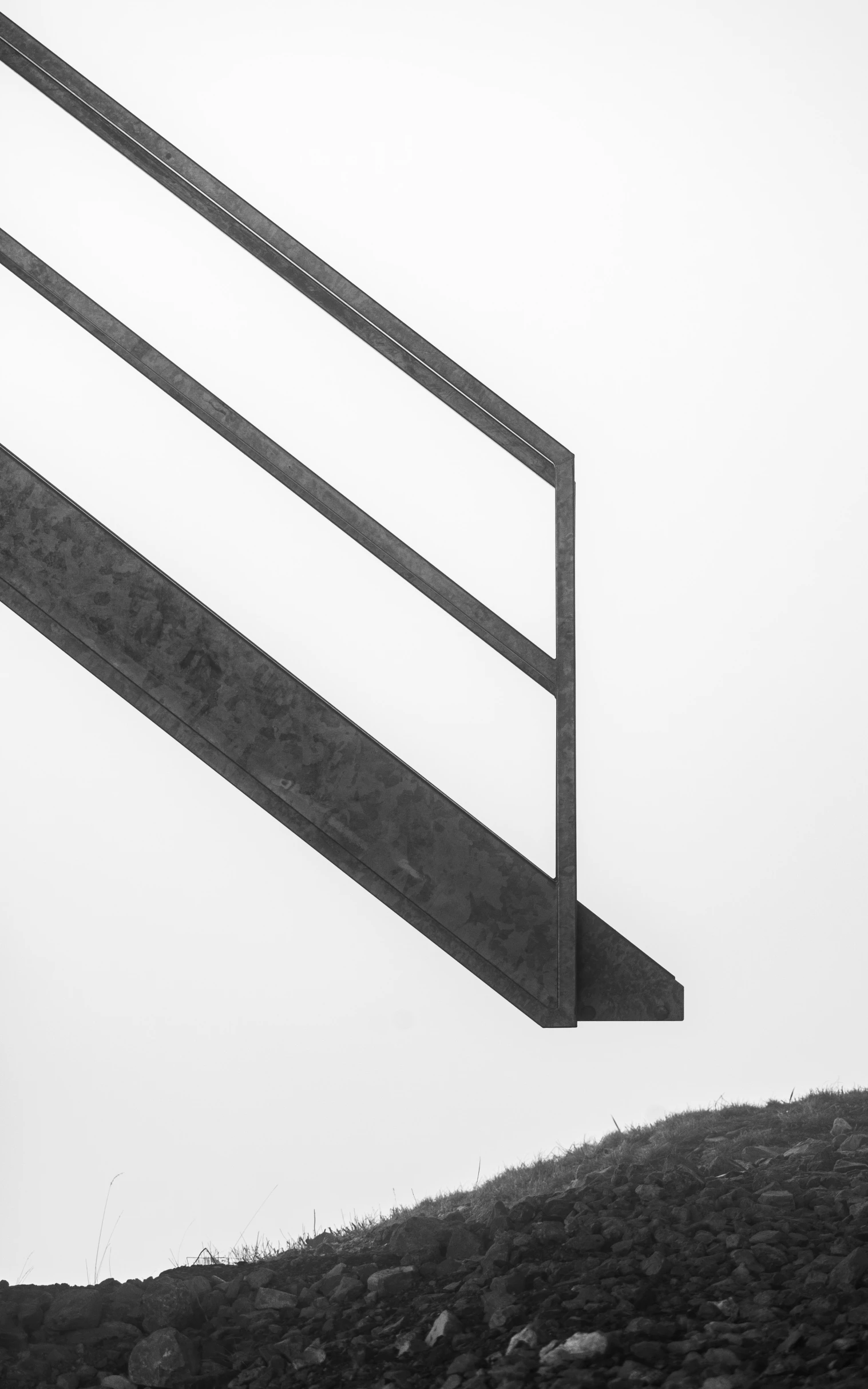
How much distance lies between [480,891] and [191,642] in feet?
3.44

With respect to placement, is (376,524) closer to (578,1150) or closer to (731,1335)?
(731,1335)

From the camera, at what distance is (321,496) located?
10.3 feet

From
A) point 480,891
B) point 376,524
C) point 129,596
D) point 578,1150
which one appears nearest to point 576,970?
point 480,891

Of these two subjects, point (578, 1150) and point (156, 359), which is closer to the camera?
point (156, 359)

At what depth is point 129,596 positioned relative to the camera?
3242mm

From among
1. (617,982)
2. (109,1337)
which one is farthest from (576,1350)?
(109,1337)

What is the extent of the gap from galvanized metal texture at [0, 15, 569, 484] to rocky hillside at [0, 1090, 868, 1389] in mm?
1955

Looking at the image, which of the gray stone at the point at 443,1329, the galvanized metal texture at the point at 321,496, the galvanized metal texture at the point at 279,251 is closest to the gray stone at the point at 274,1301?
the gray stone at the point at 443,1329

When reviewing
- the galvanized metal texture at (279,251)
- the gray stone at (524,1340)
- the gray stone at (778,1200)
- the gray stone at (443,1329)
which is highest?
the galvanized metal texture at (279,251)

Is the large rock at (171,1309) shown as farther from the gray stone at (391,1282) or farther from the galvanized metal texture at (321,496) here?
the galvanized metal texture at (321,496)

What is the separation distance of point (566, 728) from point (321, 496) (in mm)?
901

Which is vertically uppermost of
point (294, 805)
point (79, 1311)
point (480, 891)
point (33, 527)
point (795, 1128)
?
point (33, 527)

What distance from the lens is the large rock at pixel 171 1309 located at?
2807 millimetres

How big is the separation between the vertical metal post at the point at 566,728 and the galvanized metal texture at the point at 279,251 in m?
0.12
